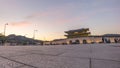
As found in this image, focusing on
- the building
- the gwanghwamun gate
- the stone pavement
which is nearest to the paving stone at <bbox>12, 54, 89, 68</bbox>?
the stone pavement

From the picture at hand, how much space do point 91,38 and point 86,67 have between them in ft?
211

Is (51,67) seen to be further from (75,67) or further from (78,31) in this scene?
(78,31)

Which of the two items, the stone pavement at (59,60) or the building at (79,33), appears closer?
the stone pavement at (59,60)

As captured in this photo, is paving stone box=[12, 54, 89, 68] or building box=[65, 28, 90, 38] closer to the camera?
paving stone box=[12, 54, 89, 68]

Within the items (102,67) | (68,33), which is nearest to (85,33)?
(68,33)

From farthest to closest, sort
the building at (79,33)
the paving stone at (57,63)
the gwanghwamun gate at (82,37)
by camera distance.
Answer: the building at (79,33) < the gwanghwamun gate at (82,37) < the paving stone at (57,63)

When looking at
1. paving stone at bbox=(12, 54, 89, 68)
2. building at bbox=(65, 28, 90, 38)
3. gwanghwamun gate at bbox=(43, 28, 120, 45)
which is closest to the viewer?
paving stone at bbox=(12, 54, 89, 68)

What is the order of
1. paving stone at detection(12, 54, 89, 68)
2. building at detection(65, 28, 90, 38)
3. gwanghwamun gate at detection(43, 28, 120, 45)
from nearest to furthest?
paving stone at detection(12, 54, 89, 68) < gwanghwamun gate at detection(43, 28, 120, 45) < building at detection(65, 28, 90, 38)

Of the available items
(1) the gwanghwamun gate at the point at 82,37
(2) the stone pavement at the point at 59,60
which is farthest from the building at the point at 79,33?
(2) the stone pavement at the point at 59,60

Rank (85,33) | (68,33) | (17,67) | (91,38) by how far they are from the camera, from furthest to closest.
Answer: (68,33)
(85,33)
(91,38)
(17,67)

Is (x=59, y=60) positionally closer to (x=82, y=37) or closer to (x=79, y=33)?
(x=82, y=37)

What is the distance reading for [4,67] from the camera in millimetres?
1959

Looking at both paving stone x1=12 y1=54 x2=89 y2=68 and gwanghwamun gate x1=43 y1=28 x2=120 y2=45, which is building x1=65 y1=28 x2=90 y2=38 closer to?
gwanghwamun gate x1=43 y1=28 x2=120 y2=45

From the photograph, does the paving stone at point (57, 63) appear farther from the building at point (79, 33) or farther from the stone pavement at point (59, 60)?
the building at point (79, 33)
